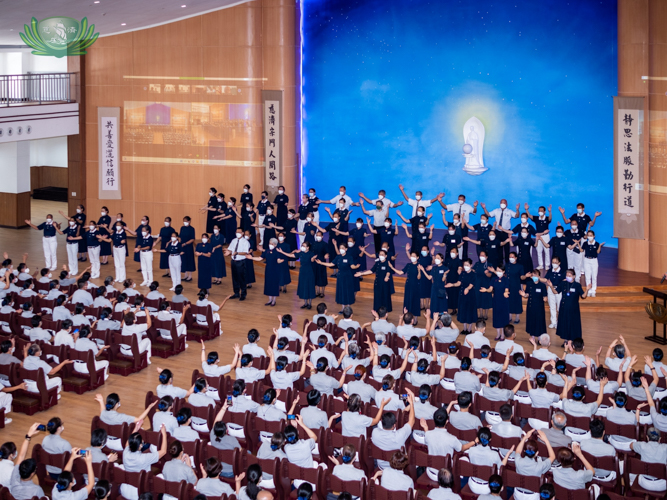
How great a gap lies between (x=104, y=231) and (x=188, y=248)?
1984mm

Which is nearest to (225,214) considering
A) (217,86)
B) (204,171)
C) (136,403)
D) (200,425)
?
(204,171)

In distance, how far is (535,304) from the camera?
13414 mm

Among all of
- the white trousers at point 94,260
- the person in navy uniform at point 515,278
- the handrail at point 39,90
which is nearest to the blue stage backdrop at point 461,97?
the person in navy uniform at point 515,278

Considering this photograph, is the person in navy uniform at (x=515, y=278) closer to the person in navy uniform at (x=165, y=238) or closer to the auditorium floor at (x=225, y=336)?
the auditorium floor at (x=225, y=336)

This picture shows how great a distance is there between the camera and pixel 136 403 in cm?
1136

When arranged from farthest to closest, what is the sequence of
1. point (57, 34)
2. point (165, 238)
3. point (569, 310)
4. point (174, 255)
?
point (57, 34)
point (165, 238)
point (174, 255)
point (569, 310)

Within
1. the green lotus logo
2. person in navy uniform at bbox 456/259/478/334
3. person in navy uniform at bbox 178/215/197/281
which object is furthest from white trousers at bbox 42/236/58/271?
person in navy uniform at bbox 456/259/478/334

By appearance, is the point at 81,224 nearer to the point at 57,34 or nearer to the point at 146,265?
the point at 146,265

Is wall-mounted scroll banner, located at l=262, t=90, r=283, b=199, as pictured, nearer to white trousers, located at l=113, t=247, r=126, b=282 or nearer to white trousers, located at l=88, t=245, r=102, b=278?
white trousers, located at l=113, t=247, r=126, b=282

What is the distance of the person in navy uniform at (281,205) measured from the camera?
62.4 ft

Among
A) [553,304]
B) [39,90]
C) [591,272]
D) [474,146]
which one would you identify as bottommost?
[553,304]

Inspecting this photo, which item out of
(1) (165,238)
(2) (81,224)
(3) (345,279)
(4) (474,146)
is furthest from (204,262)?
(4) (474,146)

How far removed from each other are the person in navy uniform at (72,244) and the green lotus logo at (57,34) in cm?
375

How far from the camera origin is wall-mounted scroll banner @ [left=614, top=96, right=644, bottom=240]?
1678 cm
